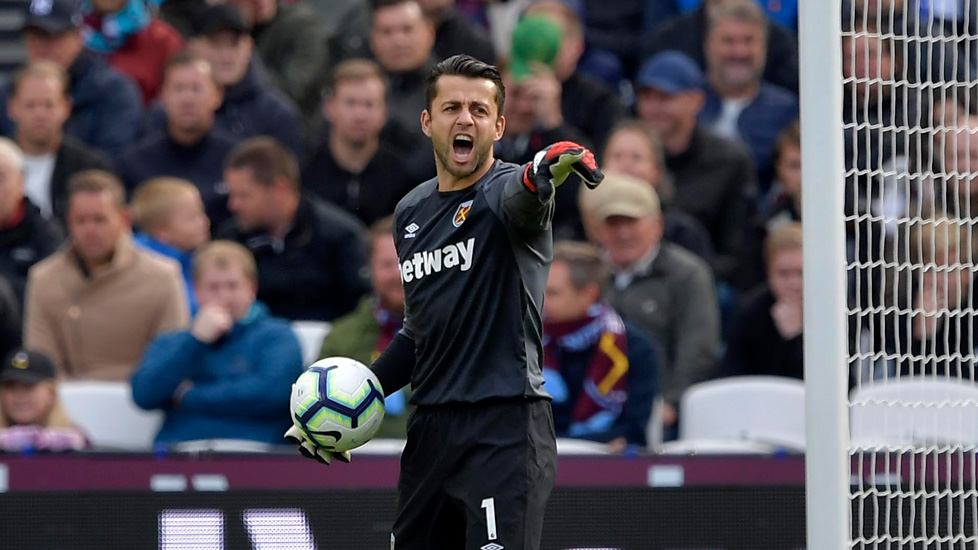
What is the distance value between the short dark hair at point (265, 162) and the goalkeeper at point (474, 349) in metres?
4.14

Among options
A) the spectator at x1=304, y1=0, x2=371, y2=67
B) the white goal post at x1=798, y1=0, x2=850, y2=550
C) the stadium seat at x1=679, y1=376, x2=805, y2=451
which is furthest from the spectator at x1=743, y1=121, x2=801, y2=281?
the white goal post at x1=798, y1=0, x2=850, y2=550

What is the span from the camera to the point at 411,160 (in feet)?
31.2

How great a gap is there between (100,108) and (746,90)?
4405 mm

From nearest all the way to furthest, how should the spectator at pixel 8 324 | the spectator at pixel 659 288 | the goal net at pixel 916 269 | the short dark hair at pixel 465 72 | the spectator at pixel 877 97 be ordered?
1. the short dark hair at pixel 465 72
2. the spectator at pixel 877 97
3. the goal net at pixel 916 269
4. the spectator at pixel 8 324
5. the spectator at pixel 659 288

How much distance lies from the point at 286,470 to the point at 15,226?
285cm

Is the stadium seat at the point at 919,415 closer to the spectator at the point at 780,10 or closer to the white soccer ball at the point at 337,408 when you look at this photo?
the white soccer ball at the point at 337,408

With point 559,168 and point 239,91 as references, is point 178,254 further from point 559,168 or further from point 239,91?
point 559,168

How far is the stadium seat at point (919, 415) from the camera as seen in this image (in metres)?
6.78

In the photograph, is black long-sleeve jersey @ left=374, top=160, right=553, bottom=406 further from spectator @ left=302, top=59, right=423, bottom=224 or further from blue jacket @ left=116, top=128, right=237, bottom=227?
blue jacket @ left=116, top=128, right=237, bottom=227

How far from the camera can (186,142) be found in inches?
385

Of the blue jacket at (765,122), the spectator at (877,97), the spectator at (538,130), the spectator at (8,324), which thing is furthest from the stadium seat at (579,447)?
the blue jacket at (765,122)

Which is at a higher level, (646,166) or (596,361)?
(646,166)

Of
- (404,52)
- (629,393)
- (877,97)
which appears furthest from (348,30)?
(877,97)

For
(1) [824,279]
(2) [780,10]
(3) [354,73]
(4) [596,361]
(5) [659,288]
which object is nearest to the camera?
(1) [824,279]
